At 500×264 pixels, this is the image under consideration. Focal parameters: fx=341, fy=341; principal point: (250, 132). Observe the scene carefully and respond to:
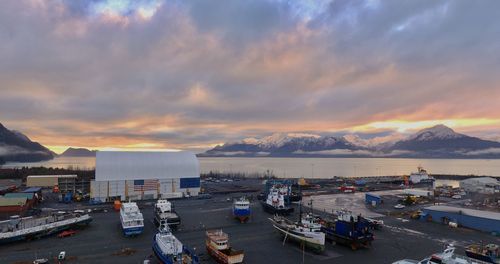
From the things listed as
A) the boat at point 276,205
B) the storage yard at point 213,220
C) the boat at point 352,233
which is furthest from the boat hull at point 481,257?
the boat at point 276,205

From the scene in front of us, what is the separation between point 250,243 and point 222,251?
212 inches

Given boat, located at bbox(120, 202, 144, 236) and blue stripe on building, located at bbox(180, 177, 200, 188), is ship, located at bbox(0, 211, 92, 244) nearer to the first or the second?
boat, located at bbox(120, 202, 144, 236)

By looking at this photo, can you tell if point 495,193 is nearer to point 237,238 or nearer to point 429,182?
point 429,182

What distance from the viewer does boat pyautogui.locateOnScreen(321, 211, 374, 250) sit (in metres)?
24.8

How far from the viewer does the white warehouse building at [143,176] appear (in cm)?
4784

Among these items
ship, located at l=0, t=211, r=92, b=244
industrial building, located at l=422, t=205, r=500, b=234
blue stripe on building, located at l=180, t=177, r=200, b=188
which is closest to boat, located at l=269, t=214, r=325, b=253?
industrial building, located at l=422, t=205, r=500, b=234

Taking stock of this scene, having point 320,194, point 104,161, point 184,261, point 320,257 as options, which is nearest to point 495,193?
point 320,194

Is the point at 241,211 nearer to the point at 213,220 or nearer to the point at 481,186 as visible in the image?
the point at 213,220

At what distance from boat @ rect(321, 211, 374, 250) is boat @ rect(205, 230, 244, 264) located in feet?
29.1

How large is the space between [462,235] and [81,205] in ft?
141

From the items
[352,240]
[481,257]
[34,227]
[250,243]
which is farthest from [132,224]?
[481,257]

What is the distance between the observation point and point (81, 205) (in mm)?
44281

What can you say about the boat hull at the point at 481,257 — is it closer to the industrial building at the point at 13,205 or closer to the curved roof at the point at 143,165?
the curved roof at the point at 143,165

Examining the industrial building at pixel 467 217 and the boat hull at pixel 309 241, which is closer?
the boat hull at pixel 309 241
